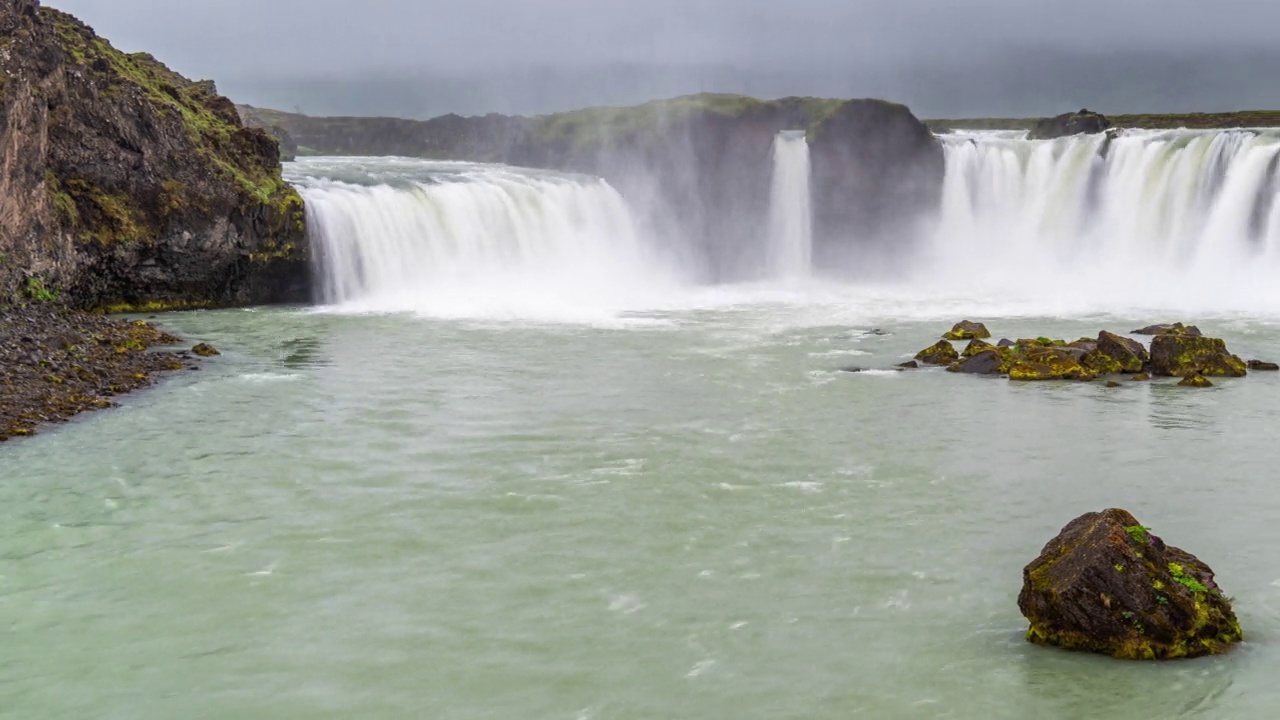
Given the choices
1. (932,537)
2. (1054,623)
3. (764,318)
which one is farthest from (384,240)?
(1054,623)

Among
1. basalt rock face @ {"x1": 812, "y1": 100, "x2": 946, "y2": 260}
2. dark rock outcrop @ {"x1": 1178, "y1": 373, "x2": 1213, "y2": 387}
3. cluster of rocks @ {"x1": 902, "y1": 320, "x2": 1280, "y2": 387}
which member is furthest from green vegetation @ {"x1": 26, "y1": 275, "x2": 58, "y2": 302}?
basalt rock face @ {"x1": 812, "y1": 100, "x2": 946, "y2": 260}

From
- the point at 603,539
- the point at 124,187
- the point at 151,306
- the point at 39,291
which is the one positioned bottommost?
the point at 603,539

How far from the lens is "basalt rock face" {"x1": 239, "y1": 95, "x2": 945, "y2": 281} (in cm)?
4969

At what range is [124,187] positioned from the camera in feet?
104

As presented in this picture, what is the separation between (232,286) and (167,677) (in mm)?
25715

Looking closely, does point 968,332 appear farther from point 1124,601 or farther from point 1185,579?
point 1124,601

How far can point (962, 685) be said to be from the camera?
32.0 ft

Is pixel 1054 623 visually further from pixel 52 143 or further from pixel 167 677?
pixel 52 143

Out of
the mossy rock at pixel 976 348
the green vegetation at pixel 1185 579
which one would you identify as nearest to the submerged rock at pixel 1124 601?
the green vegetation at pixel 1185 579

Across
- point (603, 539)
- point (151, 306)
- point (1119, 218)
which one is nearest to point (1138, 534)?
point (603, 539)

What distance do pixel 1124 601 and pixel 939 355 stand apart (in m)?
15.3

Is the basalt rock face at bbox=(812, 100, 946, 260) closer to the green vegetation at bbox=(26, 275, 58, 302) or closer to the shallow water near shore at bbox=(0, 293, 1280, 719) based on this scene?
the shallow water near shore at bbox=(0, 293, 1280, 719)

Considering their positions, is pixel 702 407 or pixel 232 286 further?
pixel 232 286

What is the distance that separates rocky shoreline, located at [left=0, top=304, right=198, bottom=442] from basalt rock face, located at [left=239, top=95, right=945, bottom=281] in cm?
2650
